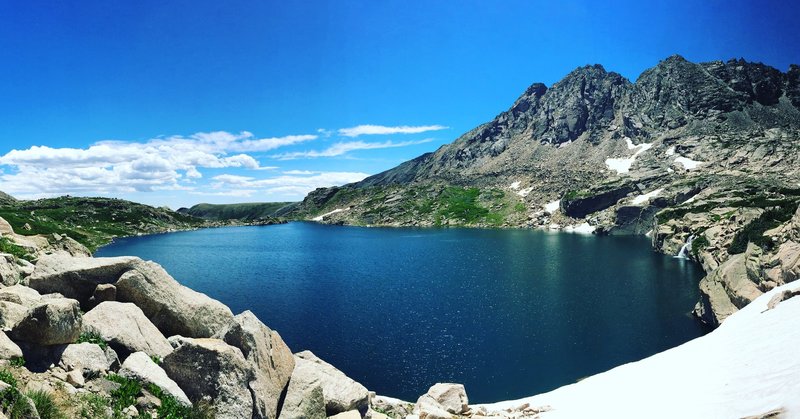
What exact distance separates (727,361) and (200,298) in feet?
96.2

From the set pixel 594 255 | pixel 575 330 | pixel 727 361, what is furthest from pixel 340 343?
pixel 594 255

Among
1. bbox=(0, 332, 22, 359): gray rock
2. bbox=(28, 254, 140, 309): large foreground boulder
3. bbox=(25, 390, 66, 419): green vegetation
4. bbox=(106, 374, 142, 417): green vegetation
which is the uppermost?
bbox=(28, 254, 140, 309): large foreground boulder

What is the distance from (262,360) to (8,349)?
852cm

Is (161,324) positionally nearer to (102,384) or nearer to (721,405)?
(102,384)

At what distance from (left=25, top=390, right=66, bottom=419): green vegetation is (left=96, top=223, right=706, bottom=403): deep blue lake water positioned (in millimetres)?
32335

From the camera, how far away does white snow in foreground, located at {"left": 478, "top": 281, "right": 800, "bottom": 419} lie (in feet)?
58.6

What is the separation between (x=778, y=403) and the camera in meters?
15.6

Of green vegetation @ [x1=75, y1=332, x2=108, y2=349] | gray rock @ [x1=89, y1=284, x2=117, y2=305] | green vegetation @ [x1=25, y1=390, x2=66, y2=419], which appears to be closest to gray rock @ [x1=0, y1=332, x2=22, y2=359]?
green vegetation @ [x1=25, y1=390, x2=66, y2=419]

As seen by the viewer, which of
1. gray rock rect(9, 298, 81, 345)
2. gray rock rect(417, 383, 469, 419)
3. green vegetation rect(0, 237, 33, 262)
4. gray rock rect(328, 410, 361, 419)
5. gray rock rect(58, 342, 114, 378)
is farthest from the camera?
gray rock rect(417, 383, 469, 419)

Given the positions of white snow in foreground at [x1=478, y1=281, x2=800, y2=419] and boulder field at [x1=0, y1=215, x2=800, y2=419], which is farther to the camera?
white snow in foreground at [x1=478, y1=281, x2=800, y2=419]

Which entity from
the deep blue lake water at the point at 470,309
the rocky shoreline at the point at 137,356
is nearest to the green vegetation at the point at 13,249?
the rocky shoreline at the point at 137,356

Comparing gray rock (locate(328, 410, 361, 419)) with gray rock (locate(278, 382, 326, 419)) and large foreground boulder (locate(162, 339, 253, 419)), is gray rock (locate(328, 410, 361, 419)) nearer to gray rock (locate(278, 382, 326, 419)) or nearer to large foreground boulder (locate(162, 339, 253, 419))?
gray rock (locate(278, 382, 326, 419))

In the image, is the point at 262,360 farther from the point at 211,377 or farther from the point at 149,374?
the point at 149,374

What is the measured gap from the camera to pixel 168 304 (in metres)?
20.8
